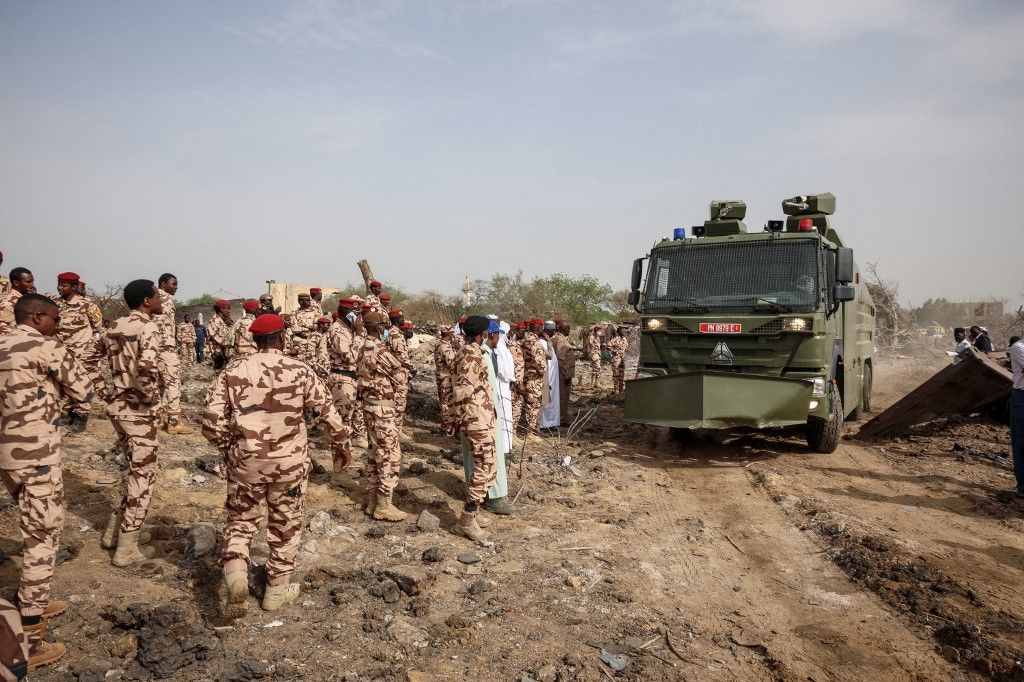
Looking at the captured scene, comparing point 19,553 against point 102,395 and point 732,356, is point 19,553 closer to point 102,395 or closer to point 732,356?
point 102,395

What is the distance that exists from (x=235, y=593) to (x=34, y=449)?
1348mm

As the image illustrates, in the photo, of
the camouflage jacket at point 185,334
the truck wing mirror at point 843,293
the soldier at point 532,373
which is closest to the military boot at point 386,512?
the soldier at point 532,373

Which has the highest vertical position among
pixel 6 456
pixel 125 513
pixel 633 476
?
pixel 6 456

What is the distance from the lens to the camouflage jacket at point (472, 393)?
555cm

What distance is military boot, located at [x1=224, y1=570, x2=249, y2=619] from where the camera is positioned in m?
3.79

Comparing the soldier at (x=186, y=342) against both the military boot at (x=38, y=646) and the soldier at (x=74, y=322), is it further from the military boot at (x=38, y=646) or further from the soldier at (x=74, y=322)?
the military boot at (x=38, y=646)

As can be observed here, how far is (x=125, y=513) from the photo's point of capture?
4527 millimetres

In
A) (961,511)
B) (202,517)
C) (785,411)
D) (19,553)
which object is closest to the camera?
(19,553)

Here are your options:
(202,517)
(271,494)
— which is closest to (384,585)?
(271,494)

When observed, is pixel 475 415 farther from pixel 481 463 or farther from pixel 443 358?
pixel 443 358

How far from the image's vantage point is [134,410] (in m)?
4.58

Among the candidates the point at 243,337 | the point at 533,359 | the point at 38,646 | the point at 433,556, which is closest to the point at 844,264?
the point at 533,359

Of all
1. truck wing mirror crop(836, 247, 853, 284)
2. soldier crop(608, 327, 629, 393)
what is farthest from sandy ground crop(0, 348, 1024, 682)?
soldier crop(608, 327, 629, 393)

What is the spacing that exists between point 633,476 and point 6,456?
234 inches
